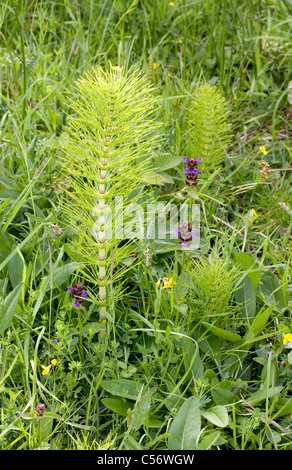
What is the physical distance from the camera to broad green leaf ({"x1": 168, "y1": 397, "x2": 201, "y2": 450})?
1779mm

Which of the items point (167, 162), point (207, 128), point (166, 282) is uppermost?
point (207, 128)

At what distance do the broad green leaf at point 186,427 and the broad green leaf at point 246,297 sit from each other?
0.54 m

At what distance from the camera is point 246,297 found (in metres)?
2.25

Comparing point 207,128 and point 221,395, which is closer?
point 221,395

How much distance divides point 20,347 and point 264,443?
3.16 ft

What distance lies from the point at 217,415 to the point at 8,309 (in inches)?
33.4

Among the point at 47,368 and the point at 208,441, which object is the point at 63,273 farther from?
the point at 208,441

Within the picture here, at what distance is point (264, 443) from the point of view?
1.91 metres

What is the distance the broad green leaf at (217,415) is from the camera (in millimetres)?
1814

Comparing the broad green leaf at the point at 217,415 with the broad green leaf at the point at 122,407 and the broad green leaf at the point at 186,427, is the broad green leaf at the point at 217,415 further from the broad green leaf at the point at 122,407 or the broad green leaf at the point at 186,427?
the broad green leaf at the point at 122,407

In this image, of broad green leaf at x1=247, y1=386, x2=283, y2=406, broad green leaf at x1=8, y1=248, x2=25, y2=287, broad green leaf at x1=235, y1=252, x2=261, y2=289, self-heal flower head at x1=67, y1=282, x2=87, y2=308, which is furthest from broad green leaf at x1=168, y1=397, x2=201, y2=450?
broad green leaf at x1=8, y1=248, x2=25, y2=287

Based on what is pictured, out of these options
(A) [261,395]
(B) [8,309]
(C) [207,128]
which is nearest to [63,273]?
(B) [8,309]

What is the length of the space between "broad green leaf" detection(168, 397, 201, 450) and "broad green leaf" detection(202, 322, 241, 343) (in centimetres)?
33

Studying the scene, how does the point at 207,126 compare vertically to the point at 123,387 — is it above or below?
above
